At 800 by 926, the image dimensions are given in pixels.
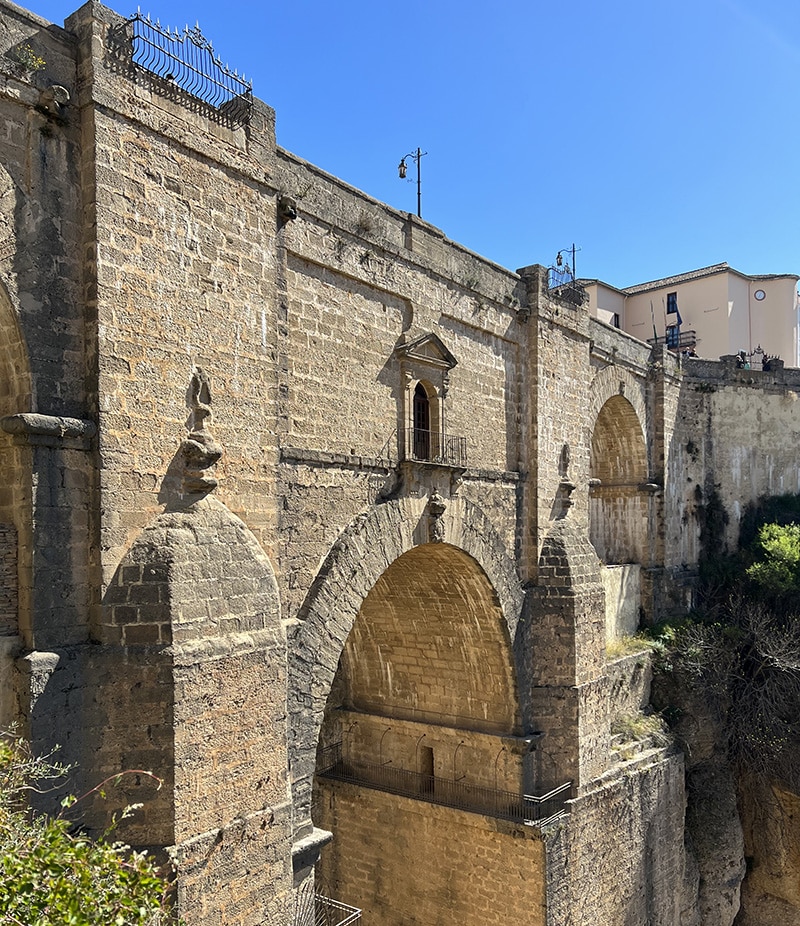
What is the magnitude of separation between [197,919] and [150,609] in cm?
→ 243

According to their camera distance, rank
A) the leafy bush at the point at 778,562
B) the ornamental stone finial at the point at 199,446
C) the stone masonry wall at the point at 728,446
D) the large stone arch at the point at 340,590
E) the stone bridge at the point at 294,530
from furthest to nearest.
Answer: the stone masonry wall at the point at 728,446 < the leafy bush at the point at 778,562 < the large stone arch at the point at 340,590 < the ornamental stone finial at the point at 199,446 < the stone bridge at the point at 294,530

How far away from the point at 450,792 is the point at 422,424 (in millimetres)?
5979

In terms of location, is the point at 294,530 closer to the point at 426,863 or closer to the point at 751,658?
the point at 426,863

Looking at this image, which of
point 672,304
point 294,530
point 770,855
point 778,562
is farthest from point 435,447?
point 672,304

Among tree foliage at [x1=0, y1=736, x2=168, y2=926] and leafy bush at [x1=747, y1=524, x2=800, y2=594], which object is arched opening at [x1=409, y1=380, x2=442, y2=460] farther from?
leafy bush at [x1=747, y1=524, x2=800, y2=594]

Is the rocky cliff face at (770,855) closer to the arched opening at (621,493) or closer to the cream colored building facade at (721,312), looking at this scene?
the arched opening at (621,493)

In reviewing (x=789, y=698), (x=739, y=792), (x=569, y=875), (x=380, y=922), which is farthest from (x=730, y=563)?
(x=380, y=922)

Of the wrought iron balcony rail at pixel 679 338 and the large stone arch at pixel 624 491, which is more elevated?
the wrought iron balcony rail at pixel 679 338

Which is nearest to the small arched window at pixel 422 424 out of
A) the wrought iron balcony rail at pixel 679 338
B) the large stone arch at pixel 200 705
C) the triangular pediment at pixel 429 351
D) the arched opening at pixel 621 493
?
the triangular pediment at pixel 429 351

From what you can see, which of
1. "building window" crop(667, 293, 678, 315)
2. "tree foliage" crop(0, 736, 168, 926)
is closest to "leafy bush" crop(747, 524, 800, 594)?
"building window" crop(667, 293, 678, 315)

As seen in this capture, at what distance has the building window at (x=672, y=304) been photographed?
2947 centimetres

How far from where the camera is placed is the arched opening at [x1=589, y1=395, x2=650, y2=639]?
17.5 m

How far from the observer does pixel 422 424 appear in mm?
10820

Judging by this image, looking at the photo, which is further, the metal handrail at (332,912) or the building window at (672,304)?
the building window at (672,304)
